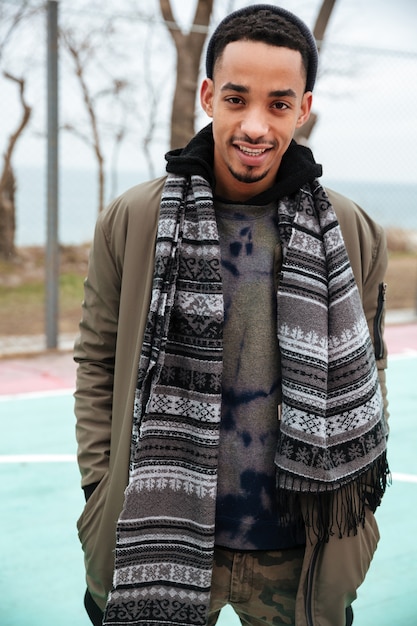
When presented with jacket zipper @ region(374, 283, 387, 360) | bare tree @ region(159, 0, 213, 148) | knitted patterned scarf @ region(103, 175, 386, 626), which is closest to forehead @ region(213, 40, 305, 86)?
knitted patterned scarf @ region(103, 175, 386, 626)

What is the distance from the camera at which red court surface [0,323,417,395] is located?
5676mm

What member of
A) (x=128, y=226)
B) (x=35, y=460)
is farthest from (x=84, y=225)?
(x=128, y=226)

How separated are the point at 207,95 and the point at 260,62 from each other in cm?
19

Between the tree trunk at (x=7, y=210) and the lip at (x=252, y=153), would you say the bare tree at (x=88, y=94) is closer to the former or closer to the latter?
the tree trunk at (x=7, y=210)

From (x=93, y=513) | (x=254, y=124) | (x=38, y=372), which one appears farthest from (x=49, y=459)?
(x=254, y=124)

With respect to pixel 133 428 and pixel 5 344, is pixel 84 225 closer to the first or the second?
pixel 5 344

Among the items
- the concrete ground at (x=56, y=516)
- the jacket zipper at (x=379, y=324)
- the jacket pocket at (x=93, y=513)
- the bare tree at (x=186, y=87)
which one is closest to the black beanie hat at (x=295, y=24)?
the jacket zipper at (x=379, y=324)

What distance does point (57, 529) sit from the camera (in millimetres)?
3455

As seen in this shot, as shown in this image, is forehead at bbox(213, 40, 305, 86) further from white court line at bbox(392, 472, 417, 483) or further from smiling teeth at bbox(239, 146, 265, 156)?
white court line at bbox(392, 472, 417, 483)

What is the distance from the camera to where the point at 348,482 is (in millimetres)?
1711

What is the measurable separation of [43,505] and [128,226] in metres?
2.34

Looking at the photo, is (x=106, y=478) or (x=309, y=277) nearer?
(x=309, y=277)

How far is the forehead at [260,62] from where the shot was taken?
164cm

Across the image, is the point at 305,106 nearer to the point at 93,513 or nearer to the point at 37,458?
the point at 93,513
